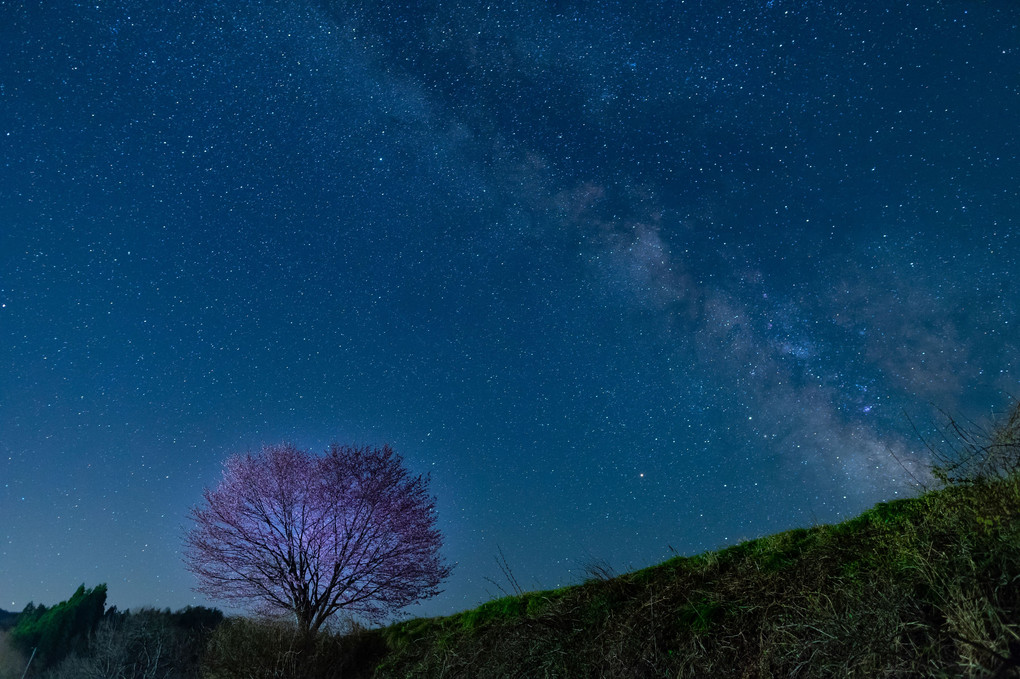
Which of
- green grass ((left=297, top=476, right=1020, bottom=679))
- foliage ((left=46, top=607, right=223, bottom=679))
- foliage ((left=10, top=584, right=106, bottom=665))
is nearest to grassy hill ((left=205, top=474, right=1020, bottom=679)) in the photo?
green grass ((left=297, top=476, right=1020, bottom=679))

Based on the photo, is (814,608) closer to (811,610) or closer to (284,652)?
(811,610)

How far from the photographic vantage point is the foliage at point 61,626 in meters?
32.3

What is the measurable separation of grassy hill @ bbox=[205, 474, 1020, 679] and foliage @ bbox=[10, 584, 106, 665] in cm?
3078

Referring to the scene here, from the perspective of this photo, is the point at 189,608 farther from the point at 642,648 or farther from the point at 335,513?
the point at 642,648

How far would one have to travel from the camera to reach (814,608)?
22.4ft

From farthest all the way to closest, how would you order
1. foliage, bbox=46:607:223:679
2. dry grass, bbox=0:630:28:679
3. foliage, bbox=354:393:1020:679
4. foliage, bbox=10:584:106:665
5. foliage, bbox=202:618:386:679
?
1. foliage, bbox=10:584:106:665
2. dry grass, bbox=0:630:28:679
3. foliage, bbox=46:607:223:679
4. foliage, bbox=202:618:386:679
5. foliage, bbox=354:393:1020:679

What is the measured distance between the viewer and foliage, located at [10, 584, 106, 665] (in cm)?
3231

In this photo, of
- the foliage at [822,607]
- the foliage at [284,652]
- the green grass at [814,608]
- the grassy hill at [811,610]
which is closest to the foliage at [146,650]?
the foliage at [284,652]

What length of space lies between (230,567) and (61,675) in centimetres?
1211

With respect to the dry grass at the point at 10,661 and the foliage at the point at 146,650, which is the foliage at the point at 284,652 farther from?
the dry grass at the point at 10,661

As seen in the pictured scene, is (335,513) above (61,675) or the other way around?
above

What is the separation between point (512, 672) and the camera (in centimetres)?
1093

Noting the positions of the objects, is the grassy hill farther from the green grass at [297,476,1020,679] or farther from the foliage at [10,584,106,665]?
the foliage at [10,584,106,665]

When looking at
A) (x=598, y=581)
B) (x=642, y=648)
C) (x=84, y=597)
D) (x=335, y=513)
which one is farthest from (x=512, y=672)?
(x=84, y=597)
